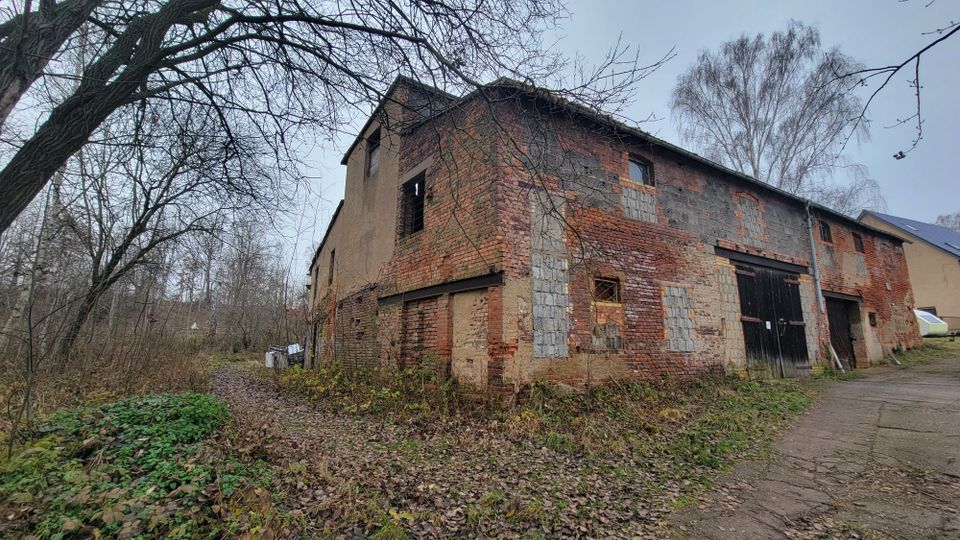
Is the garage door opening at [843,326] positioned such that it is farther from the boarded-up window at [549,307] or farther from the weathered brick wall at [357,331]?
the weathered brick wall at [357,331]

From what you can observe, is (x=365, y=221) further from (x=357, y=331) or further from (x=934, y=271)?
(x=934, y=271)

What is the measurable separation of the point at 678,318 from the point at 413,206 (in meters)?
6.59

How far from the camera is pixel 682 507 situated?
3955 mm

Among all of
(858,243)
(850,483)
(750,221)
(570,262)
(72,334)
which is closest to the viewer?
(850,483)

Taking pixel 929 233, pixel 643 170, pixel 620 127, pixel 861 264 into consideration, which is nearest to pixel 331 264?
pixel 643 170

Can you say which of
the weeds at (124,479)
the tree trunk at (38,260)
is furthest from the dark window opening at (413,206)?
the tree trunk at (38,260)

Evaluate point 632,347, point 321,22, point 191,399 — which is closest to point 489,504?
point 191,399

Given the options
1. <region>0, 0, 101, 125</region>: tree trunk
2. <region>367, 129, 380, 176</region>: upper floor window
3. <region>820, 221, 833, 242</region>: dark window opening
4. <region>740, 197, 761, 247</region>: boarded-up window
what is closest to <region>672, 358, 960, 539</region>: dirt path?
<region>740, 197, 761, 247</region>: boarded-up window

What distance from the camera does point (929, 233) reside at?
1069 inches

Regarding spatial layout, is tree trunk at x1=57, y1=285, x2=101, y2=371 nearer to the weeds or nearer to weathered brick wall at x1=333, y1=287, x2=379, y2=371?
the weeds

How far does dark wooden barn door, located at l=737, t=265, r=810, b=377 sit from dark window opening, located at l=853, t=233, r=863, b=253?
522 centimetres

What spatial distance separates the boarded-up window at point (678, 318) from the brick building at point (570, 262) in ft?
0.14

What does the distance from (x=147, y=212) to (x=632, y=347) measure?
Result: 10.8 meters

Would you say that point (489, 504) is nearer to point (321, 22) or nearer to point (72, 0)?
point (321, 22)
